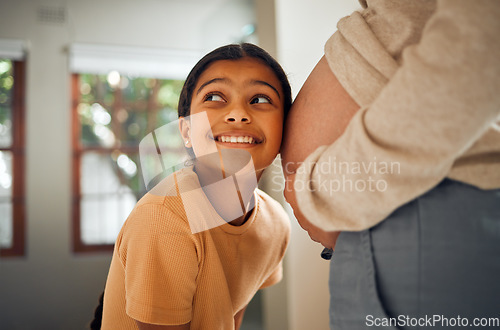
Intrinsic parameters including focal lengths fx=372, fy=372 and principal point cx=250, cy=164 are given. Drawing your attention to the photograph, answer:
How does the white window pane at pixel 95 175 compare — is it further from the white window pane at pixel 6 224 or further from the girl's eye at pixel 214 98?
the girl's eye at pixel 214 98

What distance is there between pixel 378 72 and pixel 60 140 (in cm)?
292

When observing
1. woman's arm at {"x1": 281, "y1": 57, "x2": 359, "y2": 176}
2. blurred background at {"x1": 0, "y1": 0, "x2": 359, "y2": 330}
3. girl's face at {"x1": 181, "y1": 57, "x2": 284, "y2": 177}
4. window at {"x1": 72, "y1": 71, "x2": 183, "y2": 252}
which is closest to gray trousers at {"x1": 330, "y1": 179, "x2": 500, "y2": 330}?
woman's arm at {"x1": 281, "y1": 57, "x2": 359, "y2": 176}

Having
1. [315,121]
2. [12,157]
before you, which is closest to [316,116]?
[315,121]

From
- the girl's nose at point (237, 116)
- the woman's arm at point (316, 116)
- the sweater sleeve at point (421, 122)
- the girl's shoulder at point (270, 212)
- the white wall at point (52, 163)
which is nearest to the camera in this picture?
the sweater sleeve at point (421, 122)

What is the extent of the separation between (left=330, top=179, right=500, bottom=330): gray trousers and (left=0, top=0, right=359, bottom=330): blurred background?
86.1 inches

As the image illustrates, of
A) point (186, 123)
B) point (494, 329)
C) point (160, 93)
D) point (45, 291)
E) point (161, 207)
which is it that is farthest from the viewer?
point (160, 93)

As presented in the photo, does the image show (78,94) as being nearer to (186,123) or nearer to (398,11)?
(186,123)

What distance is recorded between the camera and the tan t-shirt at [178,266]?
0.58 meters

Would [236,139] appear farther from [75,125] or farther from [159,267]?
[75,125]

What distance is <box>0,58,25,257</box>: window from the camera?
2.85 meters

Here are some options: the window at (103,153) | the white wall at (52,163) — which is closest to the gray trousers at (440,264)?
the white wall at (52,163)

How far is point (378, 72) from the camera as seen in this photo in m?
0.47

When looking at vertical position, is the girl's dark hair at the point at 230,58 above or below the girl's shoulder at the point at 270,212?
above

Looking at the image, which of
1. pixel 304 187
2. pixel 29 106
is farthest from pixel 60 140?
pixel 304 187
